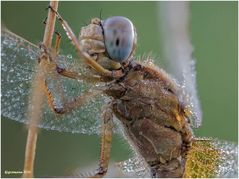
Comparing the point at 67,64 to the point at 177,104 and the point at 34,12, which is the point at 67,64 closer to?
the point at 177,104

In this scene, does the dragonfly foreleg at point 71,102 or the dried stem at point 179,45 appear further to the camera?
the dragonfly foreleg at point 71,102

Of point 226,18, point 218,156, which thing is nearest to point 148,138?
point 218,156

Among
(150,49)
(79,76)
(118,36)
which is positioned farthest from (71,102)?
(150,49)

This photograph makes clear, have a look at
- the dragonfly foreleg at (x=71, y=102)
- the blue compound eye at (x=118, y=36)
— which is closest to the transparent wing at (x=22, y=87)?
the dragonfly foreleg at (x=71, y=102)

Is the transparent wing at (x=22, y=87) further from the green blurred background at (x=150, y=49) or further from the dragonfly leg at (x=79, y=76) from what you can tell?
the green blurred background at (x=150, y=49)

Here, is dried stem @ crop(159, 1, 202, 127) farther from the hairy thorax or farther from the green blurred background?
the green blurred background

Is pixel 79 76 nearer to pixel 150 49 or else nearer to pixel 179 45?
pixel 179 45
